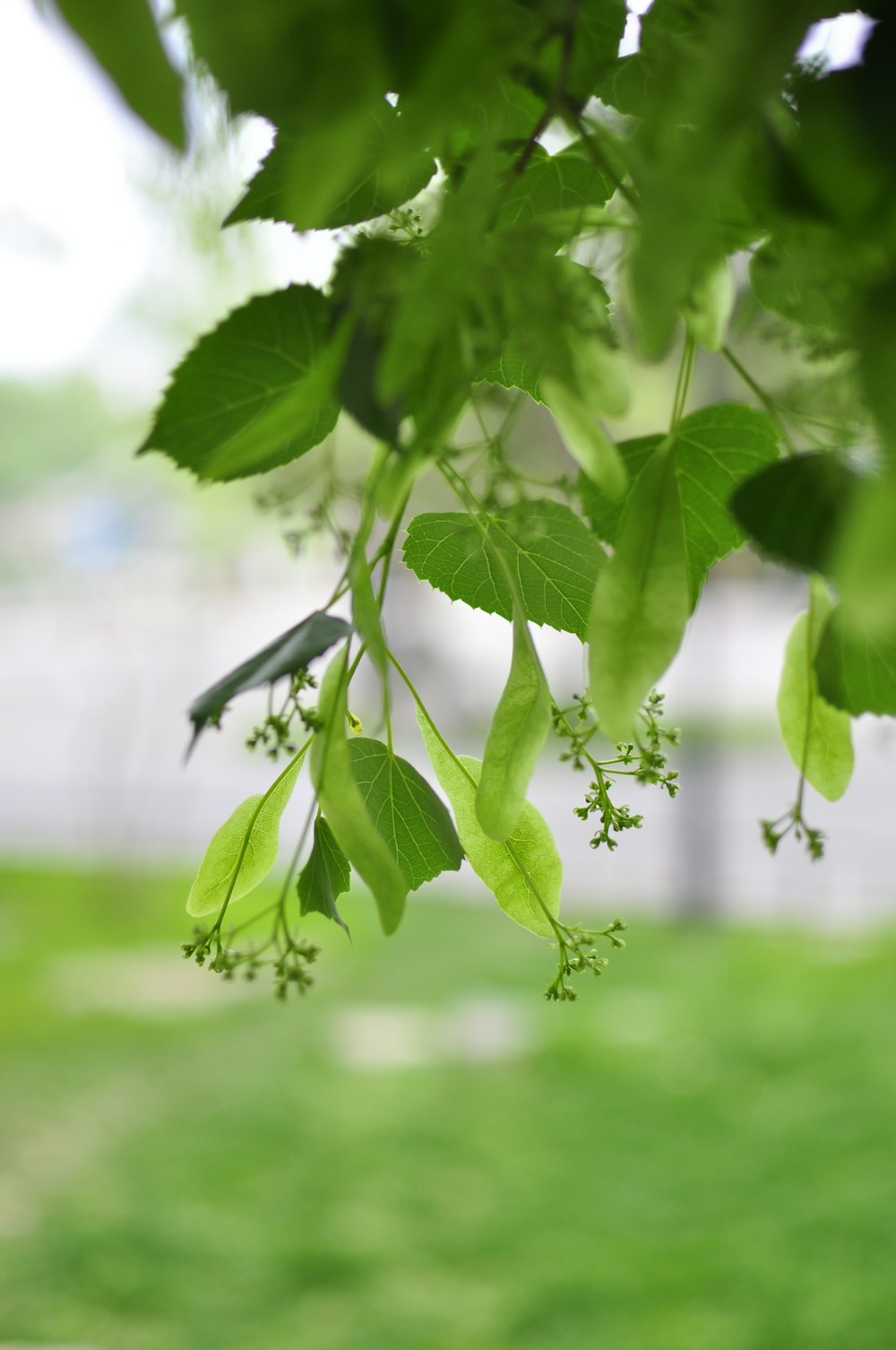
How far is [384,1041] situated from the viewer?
2859mm

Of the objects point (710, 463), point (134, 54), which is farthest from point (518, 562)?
point (134, 54)

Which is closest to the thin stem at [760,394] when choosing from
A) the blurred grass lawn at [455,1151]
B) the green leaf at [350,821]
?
the green leaf at [350,821]

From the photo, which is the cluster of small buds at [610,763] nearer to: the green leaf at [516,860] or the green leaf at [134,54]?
the green leaf at [516,860]

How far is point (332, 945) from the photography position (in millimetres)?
3541

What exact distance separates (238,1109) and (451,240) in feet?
8.25

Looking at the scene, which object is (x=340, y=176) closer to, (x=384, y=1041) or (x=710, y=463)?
(x=710, y=463)

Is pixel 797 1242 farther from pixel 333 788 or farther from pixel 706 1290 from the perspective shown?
pixel 333 788

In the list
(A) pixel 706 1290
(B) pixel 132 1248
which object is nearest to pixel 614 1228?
(A) pixel 706 1290

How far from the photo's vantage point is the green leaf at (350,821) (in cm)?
19

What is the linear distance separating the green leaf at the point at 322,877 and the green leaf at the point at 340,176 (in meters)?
0.12

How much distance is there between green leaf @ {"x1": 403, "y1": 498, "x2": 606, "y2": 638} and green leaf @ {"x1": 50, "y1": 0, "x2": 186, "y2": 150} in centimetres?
12

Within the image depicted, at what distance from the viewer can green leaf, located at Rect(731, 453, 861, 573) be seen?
19cm

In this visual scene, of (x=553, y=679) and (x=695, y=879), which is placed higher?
(x=553, y=679)

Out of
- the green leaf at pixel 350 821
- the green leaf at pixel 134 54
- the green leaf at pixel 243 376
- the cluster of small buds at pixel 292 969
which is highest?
the green leaf at pixel 243 376
